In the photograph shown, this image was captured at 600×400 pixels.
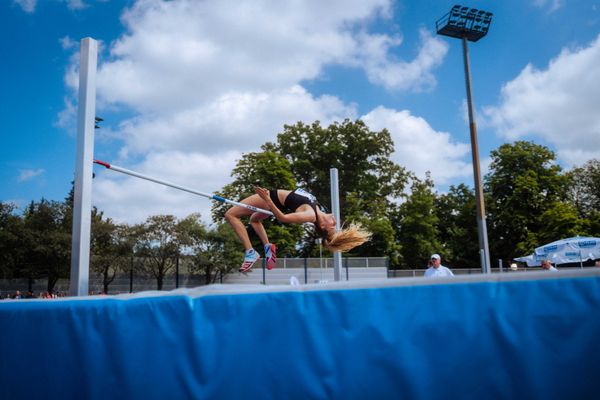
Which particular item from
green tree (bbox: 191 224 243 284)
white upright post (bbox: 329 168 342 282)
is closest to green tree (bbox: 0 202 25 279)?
green tree (bbox: 191 224 243 284)

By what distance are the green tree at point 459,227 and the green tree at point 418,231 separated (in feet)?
4.87

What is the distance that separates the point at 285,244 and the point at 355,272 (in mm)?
5476

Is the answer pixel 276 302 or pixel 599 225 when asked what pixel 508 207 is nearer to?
pixel 599 225

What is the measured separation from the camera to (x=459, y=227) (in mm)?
37469

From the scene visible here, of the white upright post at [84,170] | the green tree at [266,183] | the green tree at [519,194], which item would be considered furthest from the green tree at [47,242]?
the green tree at [519,194]

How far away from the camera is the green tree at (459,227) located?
1411 inches

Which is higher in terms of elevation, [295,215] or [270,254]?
[295,215]

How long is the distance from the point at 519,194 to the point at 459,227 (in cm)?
523

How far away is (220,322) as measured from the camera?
6.84ft

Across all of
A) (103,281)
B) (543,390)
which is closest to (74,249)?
(543,390)

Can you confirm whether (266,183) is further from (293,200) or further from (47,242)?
(293,200)

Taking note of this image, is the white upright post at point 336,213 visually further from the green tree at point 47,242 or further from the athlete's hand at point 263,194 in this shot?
the green tree at point 47,242

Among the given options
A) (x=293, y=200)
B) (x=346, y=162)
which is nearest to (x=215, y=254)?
(x=346, y=162)

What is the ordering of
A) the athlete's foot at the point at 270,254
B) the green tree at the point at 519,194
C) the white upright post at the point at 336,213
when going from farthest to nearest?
the green tree at the point at 519,194 < the white upright post at the point at 336,213 < the athlete's foot at the point at 270,254
